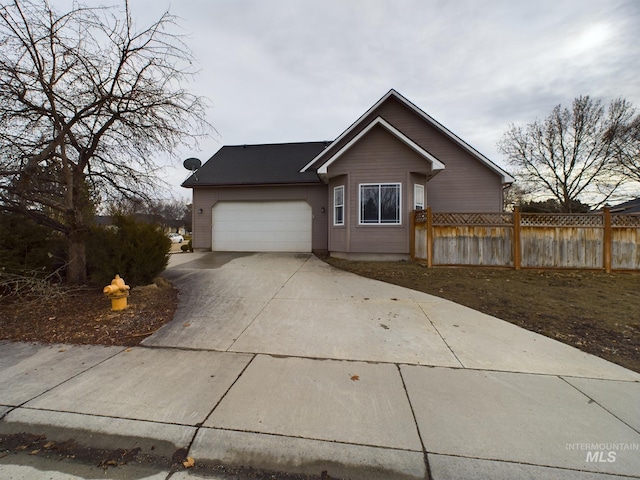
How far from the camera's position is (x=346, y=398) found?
9.52 ft

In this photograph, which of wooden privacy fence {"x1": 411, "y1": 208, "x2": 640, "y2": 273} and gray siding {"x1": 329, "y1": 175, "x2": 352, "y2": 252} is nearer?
wooden privacy fence {"x1": 411, "y1": 208, "x2": 640, "y2": 273}

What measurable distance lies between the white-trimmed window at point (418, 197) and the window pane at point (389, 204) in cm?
64

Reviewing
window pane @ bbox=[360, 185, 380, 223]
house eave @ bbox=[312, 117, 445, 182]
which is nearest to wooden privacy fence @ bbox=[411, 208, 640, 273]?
window pane @ bbox=[360, 185, 380, 223]

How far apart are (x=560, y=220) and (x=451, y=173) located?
14.5 feet

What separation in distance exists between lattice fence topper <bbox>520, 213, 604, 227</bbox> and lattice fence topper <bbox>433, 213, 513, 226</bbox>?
0.47m

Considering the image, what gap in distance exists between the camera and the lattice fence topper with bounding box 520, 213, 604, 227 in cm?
887

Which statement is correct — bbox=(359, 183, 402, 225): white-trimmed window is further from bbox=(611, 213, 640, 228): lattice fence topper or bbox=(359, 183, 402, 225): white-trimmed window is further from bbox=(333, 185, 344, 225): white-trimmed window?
bbox=(611, 213, 640, 228): lattice fence topper

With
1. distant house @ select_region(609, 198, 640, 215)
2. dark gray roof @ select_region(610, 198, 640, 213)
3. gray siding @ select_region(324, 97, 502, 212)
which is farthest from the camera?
dark gray roof @ select_region(610, 198, 640, 213)

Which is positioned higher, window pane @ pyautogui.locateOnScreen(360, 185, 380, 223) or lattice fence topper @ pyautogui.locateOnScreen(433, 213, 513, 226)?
window pane @ pyautogui.locateOnScreen(360, 185, 380, 223)

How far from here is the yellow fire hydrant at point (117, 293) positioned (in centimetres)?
514

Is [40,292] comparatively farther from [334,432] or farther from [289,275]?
[334,432]

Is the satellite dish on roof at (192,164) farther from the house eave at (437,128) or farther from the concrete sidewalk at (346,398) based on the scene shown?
the concrete sidewalk at (346,398)

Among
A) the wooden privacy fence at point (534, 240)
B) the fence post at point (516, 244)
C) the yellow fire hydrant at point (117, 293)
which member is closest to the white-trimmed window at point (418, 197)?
the wooden privacy fence at point (534, 240)

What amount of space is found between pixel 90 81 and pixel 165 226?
3266 millimetres
